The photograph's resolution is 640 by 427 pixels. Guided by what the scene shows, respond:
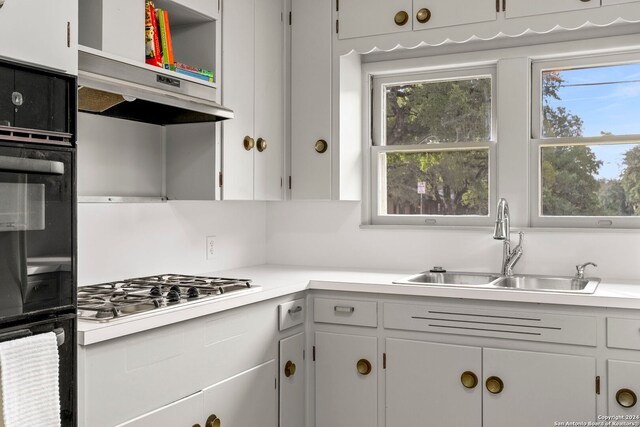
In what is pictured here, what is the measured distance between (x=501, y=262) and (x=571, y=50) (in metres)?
1.08

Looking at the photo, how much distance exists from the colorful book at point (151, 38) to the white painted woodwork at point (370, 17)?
1106 millimetres

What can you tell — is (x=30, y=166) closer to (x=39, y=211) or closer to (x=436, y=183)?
(x=39, y=211)

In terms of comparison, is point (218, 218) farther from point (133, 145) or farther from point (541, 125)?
point (541, 125)

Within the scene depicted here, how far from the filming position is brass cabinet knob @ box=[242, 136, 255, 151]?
2.98m

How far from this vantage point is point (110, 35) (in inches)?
85.7

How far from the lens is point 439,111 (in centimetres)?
337

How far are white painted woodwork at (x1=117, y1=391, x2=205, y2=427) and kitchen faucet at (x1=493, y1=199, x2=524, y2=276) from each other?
156 cm

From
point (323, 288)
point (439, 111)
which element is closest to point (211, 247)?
point (323, 288)

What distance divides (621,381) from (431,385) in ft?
2.42

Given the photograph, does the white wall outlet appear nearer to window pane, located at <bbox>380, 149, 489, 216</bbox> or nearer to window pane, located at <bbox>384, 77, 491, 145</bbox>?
window pane, located at <bbox>380, 149, 489, 216</bbox>

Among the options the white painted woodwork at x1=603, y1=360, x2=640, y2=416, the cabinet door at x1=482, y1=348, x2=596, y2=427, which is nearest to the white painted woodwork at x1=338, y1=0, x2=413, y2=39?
the cabinet door at x1=482, y1=348, x2=596, y2=427

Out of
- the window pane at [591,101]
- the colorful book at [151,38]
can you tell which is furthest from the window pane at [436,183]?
the colorful book at [151,38]

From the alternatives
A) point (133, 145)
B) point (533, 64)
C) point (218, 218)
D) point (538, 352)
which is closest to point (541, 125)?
point (533, 64)

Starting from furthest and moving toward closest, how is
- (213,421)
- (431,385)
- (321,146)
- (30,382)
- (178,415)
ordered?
1. (321,146)
2. (431,385)
3. (213,421)
4. (178,415)
5. (30,382)
